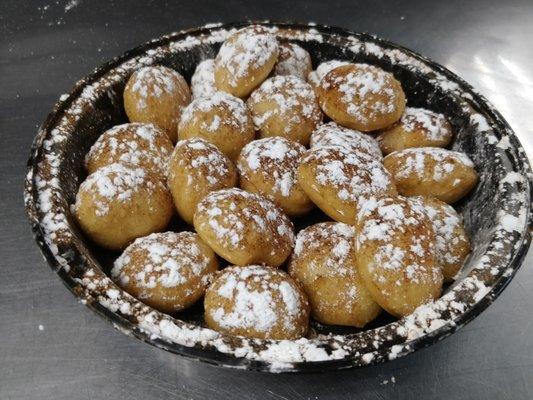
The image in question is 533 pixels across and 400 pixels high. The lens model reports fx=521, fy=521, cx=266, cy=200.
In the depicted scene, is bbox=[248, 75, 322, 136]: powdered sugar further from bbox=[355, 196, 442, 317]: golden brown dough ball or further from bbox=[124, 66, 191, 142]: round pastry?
bbox=[355, 196, 442, 317]: golden brown dough ball

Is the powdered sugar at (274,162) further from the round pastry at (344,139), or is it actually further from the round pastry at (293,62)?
the round pastry at (293,62)

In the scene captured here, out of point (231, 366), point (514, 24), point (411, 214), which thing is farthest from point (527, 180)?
point (514, 24)

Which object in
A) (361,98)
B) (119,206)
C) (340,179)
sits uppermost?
(361,98)

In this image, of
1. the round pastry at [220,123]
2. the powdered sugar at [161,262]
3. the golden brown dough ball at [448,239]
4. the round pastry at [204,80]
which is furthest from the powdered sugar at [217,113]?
the golden brown dough ball at [448,239]

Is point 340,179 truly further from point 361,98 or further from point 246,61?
point 246,61

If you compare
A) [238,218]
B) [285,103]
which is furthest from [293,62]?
[238,218]

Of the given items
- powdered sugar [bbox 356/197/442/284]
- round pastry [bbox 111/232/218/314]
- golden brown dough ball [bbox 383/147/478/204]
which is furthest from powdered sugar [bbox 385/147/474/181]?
round pastry [bbox 111/232/218/314]

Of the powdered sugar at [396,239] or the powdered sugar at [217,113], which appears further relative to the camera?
the powdered sugar at [217,113]
